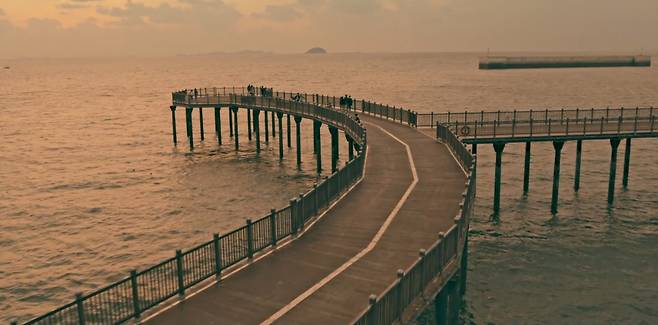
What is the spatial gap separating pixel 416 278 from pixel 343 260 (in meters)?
3.30

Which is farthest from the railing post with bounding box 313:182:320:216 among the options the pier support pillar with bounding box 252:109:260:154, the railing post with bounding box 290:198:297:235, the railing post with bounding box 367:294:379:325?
the pier support pillar with bounding box 252:109:260:154

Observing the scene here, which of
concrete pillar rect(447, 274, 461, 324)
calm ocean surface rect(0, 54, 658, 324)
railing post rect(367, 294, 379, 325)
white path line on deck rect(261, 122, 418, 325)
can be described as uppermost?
railing post rect(367, 294, 379, 325)

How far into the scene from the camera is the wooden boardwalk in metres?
15.0

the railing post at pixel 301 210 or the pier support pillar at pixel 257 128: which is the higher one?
the railing post at pixel 301 210

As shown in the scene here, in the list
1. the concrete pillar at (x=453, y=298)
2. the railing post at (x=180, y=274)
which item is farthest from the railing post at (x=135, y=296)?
the concrete pillar at (x=453, y=298)

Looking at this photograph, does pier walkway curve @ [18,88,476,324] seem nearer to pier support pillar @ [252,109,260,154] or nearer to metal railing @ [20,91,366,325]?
metal railing @ [20,91,366,325]

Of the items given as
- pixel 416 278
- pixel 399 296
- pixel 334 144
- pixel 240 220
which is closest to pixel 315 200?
pixel 416 278

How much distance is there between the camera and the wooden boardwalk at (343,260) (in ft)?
49.2

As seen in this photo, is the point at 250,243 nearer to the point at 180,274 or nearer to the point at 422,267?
the point at 180,274

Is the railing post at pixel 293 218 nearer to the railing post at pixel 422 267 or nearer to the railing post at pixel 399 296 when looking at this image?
the railing post at pixel 422 267

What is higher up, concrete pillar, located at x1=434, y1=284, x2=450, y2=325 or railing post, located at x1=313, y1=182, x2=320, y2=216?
railing post, located at x1=313, y1=182, x2=320, y2=216

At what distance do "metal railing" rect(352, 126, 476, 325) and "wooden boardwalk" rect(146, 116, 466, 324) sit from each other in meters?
1.03

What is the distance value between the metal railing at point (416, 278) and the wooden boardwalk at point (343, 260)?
1030 mm

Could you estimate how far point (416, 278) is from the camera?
50.9ft
